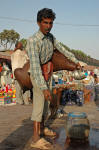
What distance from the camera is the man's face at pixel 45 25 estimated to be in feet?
8.99

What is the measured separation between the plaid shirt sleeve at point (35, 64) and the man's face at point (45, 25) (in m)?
0.23

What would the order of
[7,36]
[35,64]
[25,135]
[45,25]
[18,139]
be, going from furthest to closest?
[7,36] < [25,135] < [18,139] < [45,25] < [35,64]

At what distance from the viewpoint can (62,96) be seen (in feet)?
23.6

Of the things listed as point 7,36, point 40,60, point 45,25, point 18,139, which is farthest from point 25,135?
point 7,36

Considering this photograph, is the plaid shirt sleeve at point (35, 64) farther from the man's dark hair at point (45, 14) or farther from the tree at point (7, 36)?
the tree at point (7, 36)

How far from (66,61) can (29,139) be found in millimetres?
1371

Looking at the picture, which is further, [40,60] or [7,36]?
[7,36]

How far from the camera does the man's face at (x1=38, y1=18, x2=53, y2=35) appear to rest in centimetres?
274

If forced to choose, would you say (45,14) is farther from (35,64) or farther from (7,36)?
(7,36)

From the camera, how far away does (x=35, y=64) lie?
105 inches

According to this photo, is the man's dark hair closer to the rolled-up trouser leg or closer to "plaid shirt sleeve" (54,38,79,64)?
"plaid shirt sleeve" (54,38,79,64)

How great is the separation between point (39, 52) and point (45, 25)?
15.2 inches

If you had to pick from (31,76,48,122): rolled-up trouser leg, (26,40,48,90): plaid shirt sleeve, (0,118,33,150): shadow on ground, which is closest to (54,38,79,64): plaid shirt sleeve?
(26,40,48,90): plaid shirt sleeve

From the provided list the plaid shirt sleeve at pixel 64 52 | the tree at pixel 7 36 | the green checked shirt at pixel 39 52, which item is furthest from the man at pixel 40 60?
the tree at pixel 7 36
